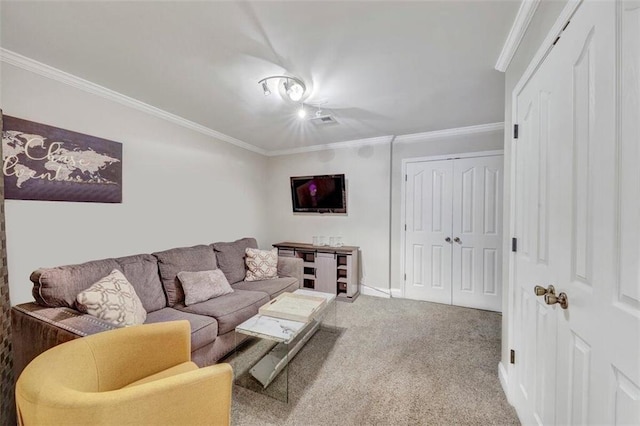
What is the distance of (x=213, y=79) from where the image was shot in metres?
2.11

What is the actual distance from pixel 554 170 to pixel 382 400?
5.53 ft

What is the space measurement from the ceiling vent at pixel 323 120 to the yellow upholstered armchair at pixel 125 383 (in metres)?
2.41

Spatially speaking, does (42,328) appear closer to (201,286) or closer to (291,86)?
(201,286)

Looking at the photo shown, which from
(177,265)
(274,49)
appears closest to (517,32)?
(274,49)

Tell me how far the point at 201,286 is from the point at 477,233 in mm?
3348

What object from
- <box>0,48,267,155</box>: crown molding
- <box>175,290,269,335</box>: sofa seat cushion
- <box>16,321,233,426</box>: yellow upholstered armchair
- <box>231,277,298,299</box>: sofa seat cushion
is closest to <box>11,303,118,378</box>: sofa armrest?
<box>16,321,233,426</box>: yellow upholstered armchair

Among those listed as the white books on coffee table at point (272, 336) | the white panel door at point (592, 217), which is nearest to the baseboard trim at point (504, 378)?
the white panel door at point (592, 217)

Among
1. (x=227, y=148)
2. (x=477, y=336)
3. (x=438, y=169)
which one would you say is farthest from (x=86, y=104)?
(x=477, y=336)

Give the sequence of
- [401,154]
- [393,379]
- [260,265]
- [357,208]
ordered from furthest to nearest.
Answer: [357,208], [401,154], [260,265], [393,379]

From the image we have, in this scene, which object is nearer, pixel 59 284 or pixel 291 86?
pixel 59 284

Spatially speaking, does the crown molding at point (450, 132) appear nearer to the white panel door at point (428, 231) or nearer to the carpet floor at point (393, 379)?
the white panel door at point (428, 231)

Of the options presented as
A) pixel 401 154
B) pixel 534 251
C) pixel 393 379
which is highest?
pixel 401 154

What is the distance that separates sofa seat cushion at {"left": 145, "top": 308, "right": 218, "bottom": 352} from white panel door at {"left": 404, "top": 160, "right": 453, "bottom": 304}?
2756mm

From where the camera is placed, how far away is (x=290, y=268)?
3.36 m
